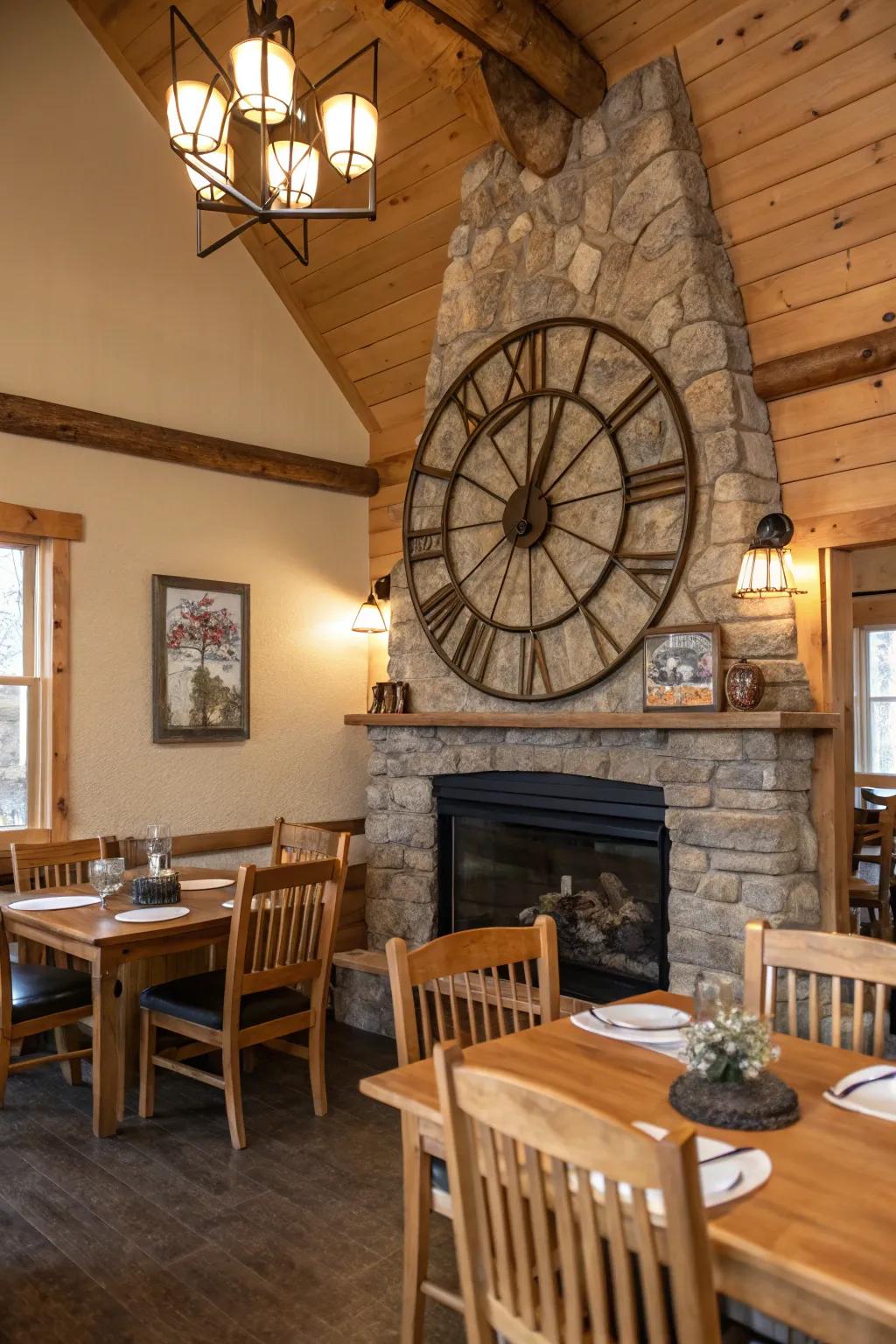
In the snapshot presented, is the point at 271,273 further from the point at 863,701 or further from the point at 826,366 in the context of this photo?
the point at 863,701

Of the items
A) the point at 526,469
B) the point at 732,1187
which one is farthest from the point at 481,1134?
the point at 526,469

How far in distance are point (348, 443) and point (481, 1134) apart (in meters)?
4.66

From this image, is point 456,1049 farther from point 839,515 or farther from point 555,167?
point 555,167

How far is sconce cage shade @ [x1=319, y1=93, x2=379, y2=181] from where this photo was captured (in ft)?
8.36

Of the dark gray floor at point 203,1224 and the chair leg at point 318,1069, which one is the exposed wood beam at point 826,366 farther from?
the dark gray floor at point 203,1224

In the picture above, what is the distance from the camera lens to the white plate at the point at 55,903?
3635mm

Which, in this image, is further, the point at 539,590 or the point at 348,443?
the point at 348,443

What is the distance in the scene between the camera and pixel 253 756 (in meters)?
5.12

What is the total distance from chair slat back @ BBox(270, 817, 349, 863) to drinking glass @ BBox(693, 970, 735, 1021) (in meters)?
2.14

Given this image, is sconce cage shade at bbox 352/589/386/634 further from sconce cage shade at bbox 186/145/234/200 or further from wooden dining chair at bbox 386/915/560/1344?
wooden dining chair at bbox 386/915/560/1344

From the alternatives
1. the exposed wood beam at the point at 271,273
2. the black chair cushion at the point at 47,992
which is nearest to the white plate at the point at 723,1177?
the black chair cushion at the point at 47,992

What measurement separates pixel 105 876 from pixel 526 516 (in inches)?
85.5

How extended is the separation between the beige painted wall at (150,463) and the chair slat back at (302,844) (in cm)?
74

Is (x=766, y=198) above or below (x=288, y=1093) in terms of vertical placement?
above
